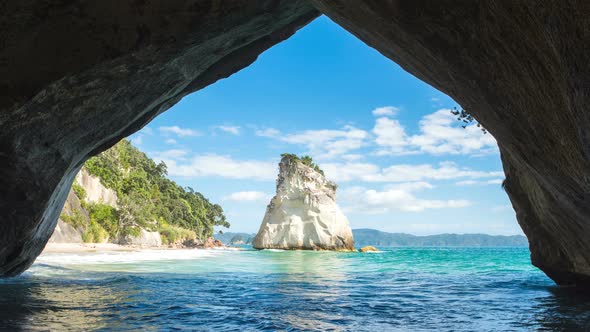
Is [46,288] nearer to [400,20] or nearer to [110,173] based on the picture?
[400,20]

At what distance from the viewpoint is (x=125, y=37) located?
23.3ft

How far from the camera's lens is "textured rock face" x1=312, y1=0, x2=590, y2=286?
127 inches

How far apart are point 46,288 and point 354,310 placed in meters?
8.06

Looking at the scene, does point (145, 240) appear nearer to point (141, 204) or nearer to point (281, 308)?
point (141, 204)

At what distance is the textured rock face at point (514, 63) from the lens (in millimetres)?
3217

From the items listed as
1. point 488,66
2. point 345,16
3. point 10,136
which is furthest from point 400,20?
point 10,136

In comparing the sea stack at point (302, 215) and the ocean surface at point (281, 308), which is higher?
the sea stack at point (302, 215)

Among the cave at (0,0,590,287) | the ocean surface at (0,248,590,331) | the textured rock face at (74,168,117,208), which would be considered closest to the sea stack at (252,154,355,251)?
the textured rock face at (74,168,117,208)

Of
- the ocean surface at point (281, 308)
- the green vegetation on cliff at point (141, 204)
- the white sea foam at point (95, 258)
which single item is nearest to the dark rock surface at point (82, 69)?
the ocean surface at point (281, 308)

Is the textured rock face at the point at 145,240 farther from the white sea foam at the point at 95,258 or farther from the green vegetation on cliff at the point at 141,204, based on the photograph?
the white sea foam at the point at 95,258

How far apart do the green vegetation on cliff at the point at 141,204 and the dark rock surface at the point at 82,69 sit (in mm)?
37755

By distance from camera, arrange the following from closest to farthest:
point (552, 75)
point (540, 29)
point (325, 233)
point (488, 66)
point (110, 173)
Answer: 1. point (540, 29)
2. point (552, 75)
3. point (488, 66)
4. point (110, 173)
5. point (325, 233)

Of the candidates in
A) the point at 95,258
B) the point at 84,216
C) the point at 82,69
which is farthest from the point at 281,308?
the point at 84,216

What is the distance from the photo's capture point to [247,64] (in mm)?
11383
